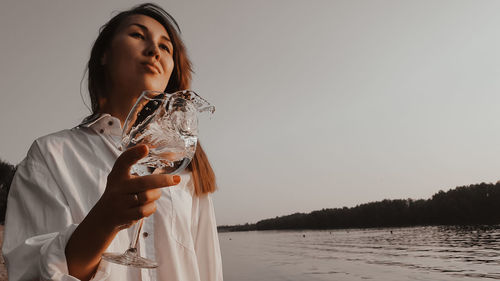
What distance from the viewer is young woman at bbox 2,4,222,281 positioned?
118 centimetres

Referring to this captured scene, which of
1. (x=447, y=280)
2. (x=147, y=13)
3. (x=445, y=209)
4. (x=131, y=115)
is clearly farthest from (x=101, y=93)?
(x=445, y=209)

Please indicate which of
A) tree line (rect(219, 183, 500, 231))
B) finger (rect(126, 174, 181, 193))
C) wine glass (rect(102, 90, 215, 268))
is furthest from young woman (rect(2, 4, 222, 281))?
tree line (rect(219, 183, 500, 231))

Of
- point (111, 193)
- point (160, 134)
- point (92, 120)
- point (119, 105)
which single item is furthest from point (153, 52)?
point (111, 193)

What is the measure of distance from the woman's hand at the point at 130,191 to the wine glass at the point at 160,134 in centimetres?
18

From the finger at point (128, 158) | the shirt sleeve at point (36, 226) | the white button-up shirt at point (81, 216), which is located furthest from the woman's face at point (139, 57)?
the finger at point (128, 158)

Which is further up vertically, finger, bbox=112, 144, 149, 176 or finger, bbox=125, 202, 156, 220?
finger, bbox=112, 144, 149, 176

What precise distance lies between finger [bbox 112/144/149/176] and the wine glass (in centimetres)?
17

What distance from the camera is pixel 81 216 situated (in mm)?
1898

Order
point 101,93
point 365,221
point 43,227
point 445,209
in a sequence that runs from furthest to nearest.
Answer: point 365,221 < point 445,209 < point 101,93 < point 43,227

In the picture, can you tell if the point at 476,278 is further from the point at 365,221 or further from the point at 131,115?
the point at 365,221

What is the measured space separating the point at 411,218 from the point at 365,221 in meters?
23.1

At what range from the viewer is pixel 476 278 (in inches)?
Result: 933

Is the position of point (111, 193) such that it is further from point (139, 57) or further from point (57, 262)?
point (139, 57)

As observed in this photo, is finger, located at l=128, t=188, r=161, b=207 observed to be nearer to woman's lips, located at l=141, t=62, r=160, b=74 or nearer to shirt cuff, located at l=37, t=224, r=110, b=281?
shirt cuff, located at l=37, t=224, r=110, b=281
